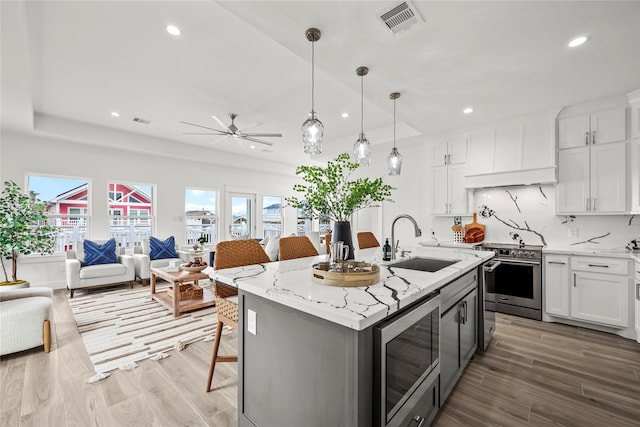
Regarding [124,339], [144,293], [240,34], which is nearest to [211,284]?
[144,293]

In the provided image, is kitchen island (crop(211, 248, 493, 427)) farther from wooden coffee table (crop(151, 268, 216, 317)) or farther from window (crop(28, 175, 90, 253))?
window (crop(28, 175, 90, 253))

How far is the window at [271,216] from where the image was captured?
8.27 meters

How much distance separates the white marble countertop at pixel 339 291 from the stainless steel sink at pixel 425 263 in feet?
1.12

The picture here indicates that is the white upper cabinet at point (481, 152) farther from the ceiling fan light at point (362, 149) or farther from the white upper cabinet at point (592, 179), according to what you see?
the ceiling fan light at point (362, 149)

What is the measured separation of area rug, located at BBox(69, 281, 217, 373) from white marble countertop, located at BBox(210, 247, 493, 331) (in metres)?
1.54

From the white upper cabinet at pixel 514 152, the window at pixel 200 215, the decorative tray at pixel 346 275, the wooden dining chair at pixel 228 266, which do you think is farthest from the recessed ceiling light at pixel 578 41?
the window at pixel 200 215

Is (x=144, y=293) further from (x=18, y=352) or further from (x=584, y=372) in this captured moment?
(x=584, y=372)

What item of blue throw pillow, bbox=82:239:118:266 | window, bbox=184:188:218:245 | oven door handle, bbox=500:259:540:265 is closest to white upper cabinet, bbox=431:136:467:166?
oven door handle, bbox=500:259:540:265

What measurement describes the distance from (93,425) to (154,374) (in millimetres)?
533

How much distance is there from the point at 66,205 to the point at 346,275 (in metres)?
6.26

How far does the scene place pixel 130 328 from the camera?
3082mm

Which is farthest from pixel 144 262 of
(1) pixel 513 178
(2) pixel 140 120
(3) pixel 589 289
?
(3) pixel 589 289

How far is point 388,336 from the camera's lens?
1.13 meters

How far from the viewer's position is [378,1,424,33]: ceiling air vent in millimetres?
1832
